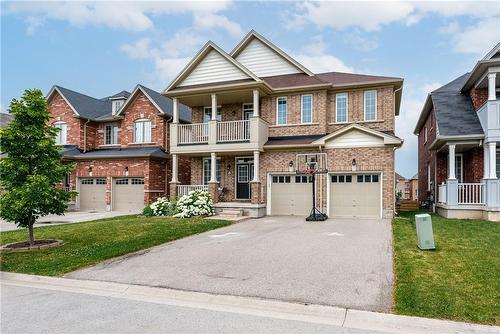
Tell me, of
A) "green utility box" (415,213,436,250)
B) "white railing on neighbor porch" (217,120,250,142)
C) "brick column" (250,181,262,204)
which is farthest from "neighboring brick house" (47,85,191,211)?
"green utility box" (415,213,436,250)

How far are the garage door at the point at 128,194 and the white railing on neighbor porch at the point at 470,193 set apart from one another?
56.7 feet

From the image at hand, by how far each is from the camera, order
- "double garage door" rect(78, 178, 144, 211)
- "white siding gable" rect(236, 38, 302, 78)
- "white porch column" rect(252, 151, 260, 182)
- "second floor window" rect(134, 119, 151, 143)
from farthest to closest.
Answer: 1. "second floor window" rect(134, 119, 151, 143)
2. "double garage door" rect(78, 178, 144, 211)
3. "white siding gable" rect(236, 38, 302, 78)
4. "white porch column" rect(252, 151, 260, 182)

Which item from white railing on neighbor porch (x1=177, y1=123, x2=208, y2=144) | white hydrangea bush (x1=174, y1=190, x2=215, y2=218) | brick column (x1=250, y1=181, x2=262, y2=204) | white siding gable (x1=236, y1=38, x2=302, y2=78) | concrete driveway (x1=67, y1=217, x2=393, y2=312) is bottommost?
concrete driveway (x1=67, y1=217, x2=393, y2=312)

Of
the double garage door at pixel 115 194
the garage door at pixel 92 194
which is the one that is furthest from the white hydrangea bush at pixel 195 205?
the garage door at pixel 92 194

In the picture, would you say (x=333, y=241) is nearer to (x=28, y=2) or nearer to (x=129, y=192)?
(x=28, y=2)

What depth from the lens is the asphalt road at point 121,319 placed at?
4691 mm

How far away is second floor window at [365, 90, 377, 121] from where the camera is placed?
1817cm

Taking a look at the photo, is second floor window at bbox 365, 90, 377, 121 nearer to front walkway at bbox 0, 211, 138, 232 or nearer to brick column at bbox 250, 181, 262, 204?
brick column at bbox 250, 181, 262, 204

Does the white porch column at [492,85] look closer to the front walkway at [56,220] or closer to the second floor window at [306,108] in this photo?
the second floor window at [306,108]

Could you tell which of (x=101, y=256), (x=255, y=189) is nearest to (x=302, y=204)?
(x=255, y=189)

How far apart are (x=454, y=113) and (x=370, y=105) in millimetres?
3854

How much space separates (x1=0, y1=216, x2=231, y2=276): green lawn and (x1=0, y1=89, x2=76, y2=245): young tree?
1.19 m

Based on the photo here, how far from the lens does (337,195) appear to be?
57.5ft

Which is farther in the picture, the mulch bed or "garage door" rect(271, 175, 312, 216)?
"garage door" rect(271, 175, 312, 216)
